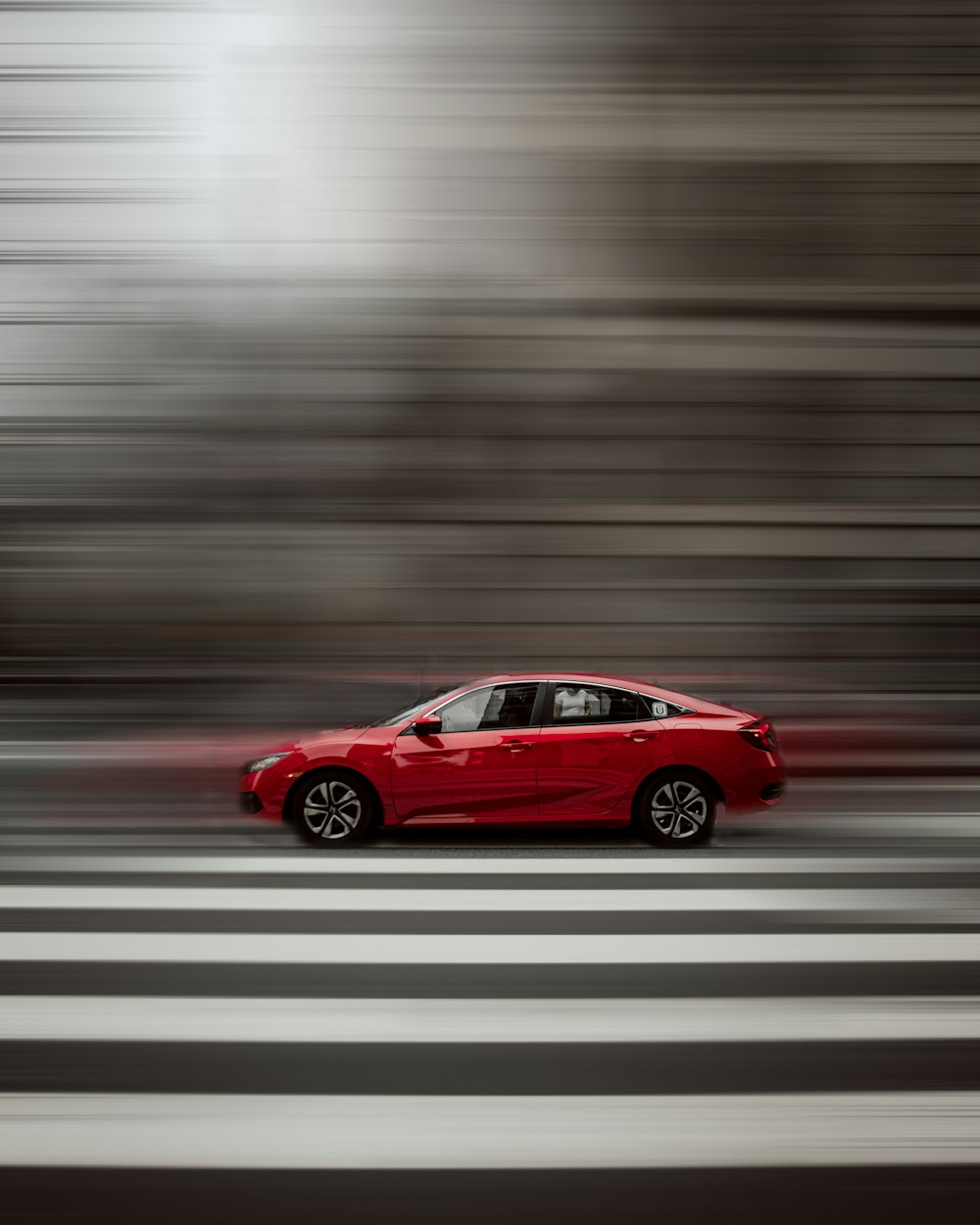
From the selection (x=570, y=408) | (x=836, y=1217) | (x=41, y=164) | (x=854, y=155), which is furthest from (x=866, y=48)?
(x=836, y=1217)

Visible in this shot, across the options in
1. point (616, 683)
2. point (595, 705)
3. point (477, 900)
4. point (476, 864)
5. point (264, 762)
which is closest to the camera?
point (477, 900)

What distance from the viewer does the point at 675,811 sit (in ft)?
25.8

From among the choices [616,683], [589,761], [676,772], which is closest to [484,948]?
[589,761]

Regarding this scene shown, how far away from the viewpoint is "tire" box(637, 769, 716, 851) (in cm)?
784

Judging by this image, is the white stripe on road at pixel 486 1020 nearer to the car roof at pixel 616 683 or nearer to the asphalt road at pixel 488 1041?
the asphalt road at pixel 488 1041

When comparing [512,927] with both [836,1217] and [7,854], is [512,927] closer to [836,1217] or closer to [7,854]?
[836,1217]

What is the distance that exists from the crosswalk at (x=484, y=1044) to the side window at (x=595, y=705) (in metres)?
1.73

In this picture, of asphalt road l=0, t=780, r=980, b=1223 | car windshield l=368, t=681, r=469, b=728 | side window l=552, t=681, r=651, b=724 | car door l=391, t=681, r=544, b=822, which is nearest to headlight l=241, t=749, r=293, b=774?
car windshield l=368, t=681, r=469, b=728

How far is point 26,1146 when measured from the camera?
308 centimetres

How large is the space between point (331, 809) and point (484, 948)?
9.66ft

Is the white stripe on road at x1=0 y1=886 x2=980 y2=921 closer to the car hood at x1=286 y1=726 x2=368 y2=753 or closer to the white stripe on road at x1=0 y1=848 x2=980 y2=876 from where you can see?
the white stripe on road at x1=0 y1=848 x2=980 y2=876

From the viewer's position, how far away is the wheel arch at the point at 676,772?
25.9ft

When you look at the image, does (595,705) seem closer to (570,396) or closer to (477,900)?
(477,900)

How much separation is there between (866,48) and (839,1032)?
22544 millimetres
